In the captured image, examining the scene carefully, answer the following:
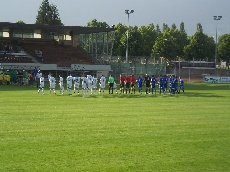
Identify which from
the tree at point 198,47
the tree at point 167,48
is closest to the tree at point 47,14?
the tree at point 167,48

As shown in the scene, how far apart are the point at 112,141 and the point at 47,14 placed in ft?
349

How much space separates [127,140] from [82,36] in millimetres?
66933

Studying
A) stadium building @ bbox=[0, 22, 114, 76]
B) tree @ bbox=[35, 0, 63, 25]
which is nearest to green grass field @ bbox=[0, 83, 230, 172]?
stadium building @ bbox=[0, 22, 114, 76]

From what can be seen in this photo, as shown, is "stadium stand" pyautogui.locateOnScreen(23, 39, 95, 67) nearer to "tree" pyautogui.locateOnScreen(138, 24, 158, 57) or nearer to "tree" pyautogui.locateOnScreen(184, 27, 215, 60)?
"tree" pyautogui.locateOnScreen(138, 24, 158, 57)

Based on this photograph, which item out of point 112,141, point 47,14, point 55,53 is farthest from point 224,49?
point 112,141

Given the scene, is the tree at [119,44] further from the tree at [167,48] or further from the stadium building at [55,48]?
the stadium building at [55,48]

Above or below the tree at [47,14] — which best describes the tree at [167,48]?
below

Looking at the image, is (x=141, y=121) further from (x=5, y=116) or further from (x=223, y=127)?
(x=5, y=116)

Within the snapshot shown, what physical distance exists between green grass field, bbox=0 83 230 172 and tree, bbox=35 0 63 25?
96.8 meters

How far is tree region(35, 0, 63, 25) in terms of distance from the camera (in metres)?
115

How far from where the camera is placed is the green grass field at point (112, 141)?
34.9 ft

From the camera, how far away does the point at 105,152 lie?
1184 cm

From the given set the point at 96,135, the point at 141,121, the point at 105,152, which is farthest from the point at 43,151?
the point at 141,121

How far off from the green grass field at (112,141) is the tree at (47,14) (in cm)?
9683
